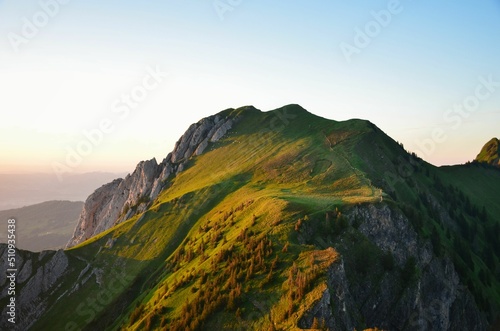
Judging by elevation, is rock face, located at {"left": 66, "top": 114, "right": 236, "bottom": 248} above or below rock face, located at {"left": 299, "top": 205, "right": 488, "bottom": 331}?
above

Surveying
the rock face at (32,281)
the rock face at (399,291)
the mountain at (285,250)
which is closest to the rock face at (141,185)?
the mountain at (285,250)

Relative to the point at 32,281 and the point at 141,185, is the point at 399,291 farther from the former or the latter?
the point at 141,185

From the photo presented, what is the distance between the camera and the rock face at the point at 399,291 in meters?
56.0

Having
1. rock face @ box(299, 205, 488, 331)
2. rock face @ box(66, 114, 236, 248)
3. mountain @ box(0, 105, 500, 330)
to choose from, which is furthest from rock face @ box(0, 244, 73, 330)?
rock face @ box(299, 205, 488, 331)

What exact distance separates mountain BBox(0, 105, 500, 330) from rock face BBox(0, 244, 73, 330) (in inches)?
14.2

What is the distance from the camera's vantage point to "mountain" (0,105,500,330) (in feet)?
186

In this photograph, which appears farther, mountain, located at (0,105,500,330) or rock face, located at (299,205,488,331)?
mountain, located at (0,105,500,330)

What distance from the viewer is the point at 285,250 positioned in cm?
6225

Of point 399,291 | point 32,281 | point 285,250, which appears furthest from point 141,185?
point 399,291

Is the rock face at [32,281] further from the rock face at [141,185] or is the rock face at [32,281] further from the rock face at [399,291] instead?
the rock face at [399,291]

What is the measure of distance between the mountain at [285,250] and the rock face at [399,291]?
0.86ft

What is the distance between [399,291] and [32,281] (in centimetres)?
9795

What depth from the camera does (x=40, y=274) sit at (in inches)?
4181

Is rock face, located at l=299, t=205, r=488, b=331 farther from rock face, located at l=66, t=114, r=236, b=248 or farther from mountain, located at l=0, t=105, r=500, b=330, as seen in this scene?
rock face, located at l=66, t=114, r=236, b=248
